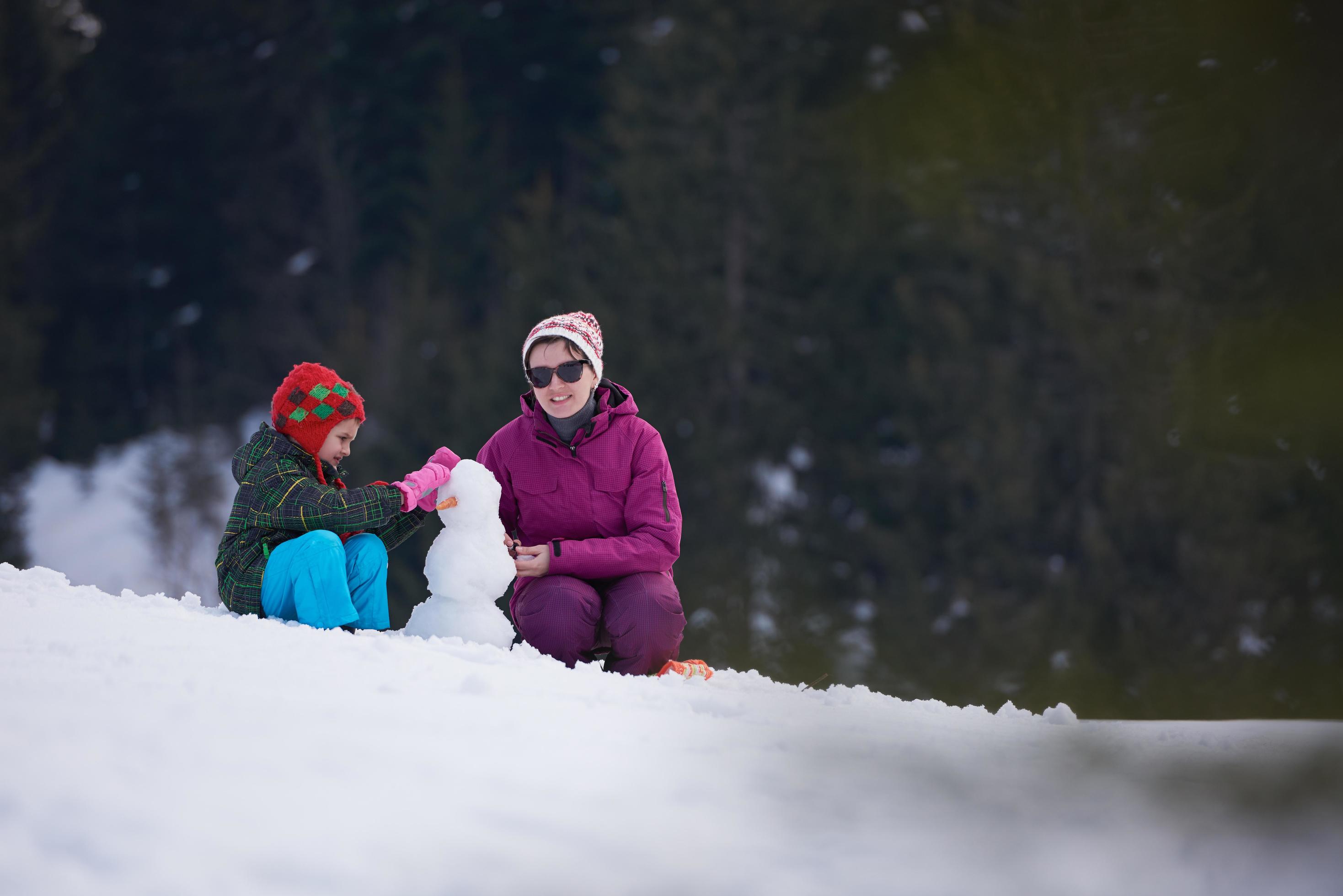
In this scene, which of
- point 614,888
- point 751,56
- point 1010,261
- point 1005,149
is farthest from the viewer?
point 751,56

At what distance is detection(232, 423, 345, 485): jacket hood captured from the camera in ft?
11.8

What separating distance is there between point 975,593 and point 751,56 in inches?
305

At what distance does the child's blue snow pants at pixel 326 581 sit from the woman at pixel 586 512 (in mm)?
424

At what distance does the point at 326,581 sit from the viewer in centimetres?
349

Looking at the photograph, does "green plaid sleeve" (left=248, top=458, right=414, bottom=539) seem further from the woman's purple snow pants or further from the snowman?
the woman's purple snow pants

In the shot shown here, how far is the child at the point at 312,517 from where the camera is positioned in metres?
3.50

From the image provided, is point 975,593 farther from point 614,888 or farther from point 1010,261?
point 614,888

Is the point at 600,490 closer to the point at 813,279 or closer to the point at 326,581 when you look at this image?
the point at 326,581

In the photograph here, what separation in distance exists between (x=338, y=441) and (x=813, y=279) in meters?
13.9

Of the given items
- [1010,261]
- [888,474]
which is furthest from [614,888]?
[888,474]

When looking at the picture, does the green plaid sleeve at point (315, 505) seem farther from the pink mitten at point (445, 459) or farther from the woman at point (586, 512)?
the woman at point (586, 512)

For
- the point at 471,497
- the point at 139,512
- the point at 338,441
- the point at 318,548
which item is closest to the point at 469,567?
the point at 471,497

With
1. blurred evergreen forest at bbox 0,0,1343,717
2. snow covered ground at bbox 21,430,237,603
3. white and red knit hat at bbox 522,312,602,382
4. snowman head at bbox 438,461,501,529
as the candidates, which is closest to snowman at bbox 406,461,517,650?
snowman head at bbox 438,461,501,529

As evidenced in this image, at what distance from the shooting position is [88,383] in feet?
76.5
